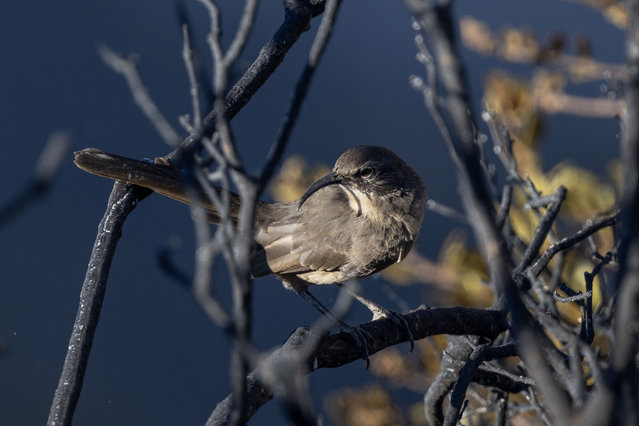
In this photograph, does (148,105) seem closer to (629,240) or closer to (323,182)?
(629,240)

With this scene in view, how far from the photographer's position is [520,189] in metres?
3.35

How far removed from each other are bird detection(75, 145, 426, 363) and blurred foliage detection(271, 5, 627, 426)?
9.5 inches

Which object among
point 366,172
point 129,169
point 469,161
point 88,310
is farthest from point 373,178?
point 469,161

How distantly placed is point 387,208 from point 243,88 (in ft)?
4.95

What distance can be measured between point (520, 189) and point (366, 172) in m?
0.78

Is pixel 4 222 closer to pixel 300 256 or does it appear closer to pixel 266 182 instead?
pixel 266 182

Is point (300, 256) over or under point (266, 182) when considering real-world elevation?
over

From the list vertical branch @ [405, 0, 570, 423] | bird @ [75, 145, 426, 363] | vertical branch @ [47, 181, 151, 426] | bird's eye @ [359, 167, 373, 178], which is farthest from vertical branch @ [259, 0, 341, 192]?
bird's eye @ [359, 167, 373, 178]

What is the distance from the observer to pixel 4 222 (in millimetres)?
894

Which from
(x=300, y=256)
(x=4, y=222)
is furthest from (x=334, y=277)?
(x=4, y=222)

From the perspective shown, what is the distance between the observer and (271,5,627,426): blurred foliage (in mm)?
3240

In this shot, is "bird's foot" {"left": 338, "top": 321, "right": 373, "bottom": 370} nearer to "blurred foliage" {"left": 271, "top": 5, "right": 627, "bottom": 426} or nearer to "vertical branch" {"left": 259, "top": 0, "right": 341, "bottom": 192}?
"blurred foliage" {"left": 271, "top": 5, "right": 627, "bottom": 426}

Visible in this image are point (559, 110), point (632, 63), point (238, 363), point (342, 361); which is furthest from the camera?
point (559, 110)

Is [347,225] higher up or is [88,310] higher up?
[347,225]
